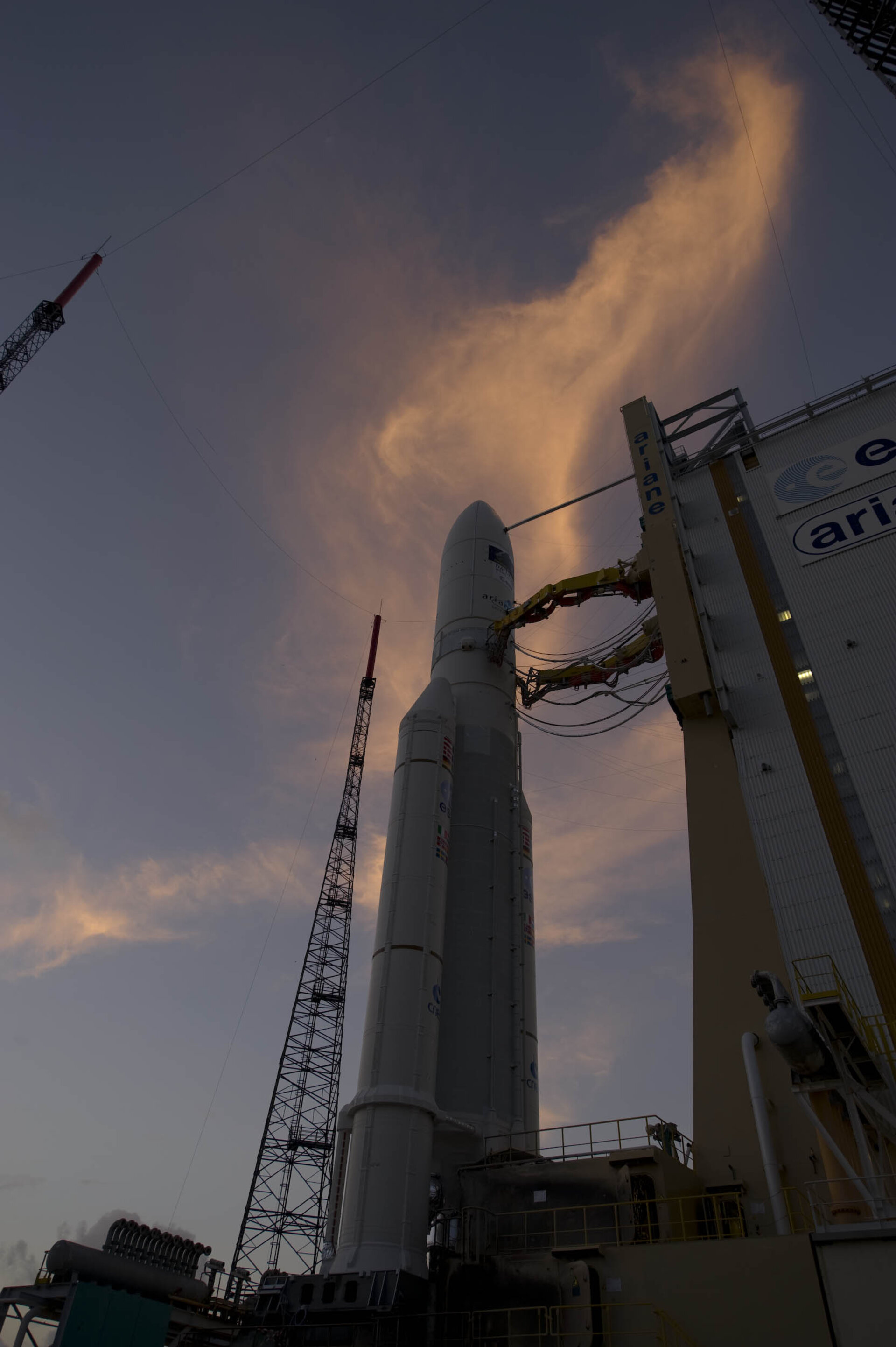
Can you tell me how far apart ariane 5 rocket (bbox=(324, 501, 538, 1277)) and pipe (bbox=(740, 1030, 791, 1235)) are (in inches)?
218

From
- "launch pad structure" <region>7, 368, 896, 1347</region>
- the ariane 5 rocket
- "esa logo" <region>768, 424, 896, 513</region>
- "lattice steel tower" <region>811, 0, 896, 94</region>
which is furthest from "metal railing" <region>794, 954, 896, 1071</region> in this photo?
"lattice steel tower" <region>811, 0, 896, 94</region>

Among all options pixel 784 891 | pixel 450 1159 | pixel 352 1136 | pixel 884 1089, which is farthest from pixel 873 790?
pixel 352 1136

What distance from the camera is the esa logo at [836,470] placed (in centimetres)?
2800

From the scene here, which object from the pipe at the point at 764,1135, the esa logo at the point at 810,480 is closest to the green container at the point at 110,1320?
the pipe at the point at 764,1135

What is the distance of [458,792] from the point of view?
91.2ft

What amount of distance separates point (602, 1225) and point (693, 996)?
5737 millimetres

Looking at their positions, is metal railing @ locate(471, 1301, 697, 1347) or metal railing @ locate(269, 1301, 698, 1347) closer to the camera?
metal railing @ locate(471, 1301, 697, 1347)

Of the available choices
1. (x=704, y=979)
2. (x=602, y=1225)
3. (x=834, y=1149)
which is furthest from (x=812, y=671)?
(x=602, y=1225)

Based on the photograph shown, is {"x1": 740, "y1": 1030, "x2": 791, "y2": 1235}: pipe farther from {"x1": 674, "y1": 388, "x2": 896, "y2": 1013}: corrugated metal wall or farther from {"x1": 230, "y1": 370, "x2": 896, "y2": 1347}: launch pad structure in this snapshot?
{"x1": 674, "y1": 388, "x2": 896, "y2": 1013}: corrugated metal wall

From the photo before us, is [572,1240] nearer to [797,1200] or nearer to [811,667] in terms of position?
[797,1200]

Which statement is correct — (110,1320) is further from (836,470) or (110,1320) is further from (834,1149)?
(836,470)

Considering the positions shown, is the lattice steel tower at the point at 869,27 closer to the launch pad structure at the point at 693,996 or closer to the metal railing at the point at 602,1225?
the launch pad structure at the point at 693,996

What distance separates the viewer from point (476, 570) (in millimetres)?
33562

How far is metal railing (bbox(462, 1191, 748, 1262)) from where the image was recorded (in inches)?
693
